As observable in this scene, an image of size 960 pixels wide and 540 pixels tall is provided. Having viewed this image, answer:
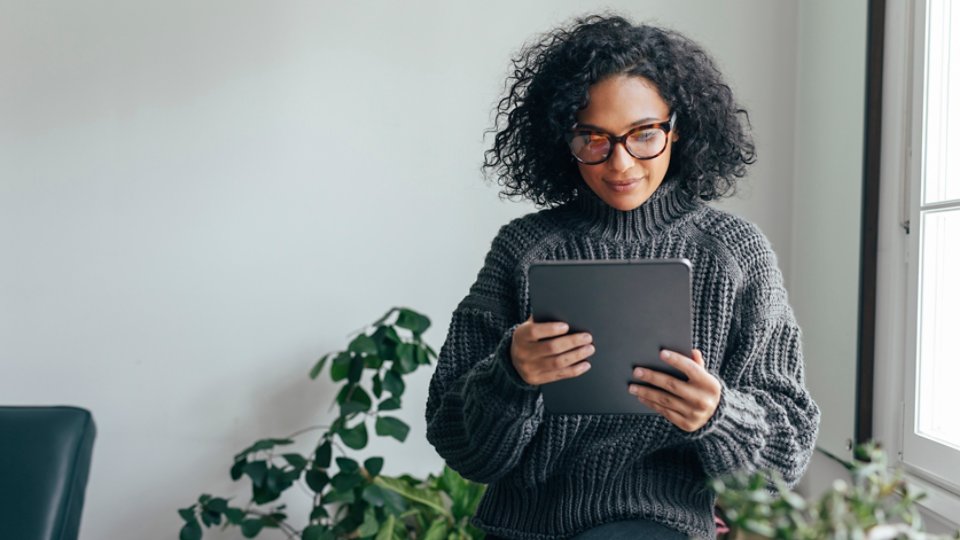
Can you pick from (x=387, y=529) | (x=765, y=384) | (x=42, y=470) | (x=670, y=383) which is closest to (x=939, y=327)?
(x=765, y=384)

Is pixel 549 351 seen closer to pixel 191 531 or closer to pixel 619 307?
pixel 619 307

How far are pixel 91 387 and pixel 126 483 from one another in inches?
9.6

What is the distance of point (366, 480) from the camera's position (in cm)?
217

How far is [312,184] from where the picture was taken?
2354 mm

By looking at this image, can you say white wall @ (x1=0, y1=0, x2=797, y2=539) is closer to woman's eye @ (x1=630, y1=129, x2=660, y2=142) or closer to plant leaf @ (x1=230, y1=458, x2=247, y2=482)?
plant leaf @ (x1=230, y1=458, x2=247, y2=482)

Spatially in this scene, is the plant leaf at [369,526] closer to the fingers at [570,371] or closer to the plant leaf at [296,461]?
the plant leaf at [296,461]

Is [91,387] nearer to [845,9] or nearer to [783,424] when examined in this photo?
[783,424]

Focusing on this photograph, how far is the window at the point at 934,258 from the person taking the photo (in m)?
1.66

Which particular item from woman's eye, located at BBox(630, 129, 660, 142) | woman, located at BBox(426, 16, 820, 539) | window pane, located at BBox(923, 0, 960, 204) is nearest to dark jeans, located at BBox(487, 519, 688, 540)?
woman, located at BBox(426, 16, 820, 539)

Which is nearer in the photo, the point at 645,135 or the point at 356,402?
the point at 645,135

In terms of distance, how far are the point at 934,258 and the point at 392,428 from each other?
1127 millimetres

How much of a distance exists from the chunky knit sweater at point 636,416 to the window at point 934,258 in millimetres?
→ 554

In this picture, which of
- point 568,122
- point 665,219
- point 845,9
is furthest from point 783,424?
point 845,9

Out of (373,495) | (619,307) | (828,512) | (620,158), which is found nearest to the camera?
(828,512)
